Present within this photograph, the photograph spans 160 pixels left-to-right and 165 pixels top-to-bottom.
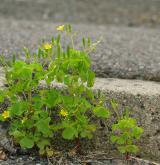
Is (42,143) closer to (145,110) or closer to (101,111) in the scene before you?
(101,111)

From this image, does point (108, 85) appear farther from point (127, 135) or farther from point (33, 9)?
point (33, 9)

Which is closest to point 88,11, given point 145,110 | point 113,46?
point 113,46

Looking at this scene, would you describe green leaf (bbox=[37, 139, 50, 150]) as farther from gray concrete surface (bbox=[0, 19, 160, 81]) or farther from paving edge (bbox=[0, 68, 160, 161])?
gray concrete surface (bbox=[0, 19, 160, 81])

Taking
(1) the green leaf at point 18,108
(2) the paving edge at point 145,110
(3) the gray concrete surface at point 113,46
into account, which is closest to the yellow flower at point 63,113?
(1) the green leaf at point 18,108

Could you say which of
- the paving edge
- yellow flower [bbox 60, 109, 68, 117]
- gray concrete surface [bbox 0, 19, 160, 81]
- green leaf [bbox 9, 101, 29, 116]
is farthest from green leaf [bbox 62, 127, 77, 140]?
gray concrete surface [bbox 0, 19, 160, 81]

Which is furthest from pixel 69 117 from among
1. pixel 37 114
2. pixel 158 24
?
pixel 158 24

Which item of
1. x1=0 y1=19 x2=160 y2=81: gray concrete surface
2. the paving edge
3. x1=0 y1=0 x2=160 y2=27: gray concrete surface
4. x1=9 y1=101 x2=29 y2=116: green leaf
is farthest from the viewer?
x1=0 y1=0 x2=160 y2=27: gray concrete surface

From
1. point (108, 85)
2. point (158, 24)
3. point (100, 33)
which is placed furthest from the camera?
point (158, 24)
